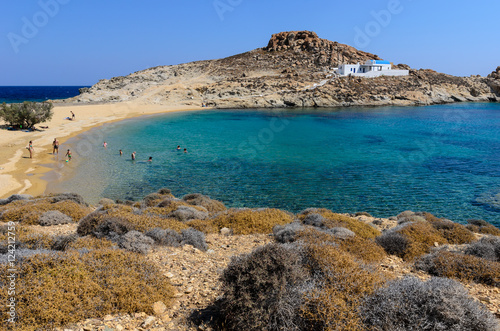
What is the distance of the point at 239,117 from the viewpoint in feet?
203

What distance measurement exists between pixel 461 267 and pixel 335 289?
13.1ft

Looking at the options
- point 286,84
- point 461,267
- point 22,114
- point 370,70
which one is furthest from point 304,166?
point 370,70

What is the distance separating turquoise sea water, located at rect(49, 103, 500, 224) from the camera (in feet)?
62.5

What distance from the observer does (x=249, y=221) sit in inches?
453

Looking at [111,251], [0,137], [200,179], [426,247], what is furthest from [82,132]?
[426,247]

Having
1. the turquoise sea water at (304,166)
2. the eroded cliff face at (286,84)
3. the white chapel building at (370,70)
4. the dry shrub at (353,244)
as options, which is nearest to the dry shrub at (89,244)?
the dry shrub at (353,244)

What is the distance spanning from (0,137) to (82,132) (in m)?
9.58

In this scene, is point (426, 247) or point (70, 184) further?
point (70, 184)

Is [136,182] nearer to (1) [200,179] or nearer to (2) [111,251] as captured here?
(1) [200,179]

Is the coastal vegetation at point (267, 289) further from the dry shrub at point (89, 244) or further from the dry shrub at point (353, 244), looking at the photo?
the dry shrub at point (353, 244)

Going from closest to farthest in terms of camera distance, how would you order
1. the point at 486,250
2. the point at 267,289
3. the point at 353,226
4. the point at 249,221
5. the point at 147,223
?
the point at 267,289 → the point at 486,250 → the point at 147,223 → the point at 353,226 → the point at 249,221

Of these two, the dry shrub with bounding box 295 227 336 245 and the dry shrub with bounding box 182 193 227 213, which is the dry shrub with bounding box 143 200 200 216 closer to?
the dry shrub with bounding box 182 193 227 213

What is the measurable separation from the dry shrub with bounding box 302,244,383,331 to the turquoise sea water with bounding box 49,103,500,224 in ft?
39.1

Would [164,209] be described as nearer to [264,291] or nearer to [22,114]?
[264,291]
